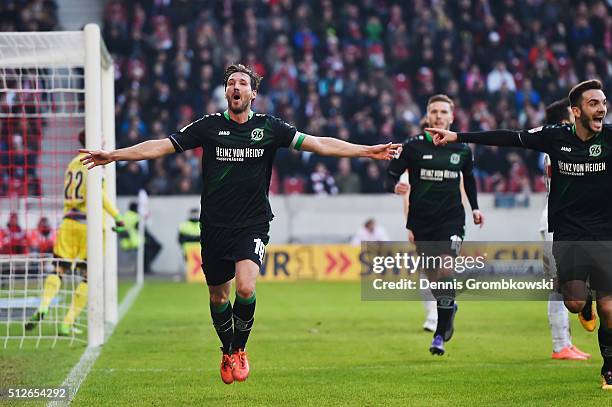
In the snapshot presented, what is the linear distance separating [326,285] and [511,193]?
5.50 metres

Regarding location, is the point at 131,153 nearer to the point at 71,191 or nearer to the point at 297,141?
the point at 297,141

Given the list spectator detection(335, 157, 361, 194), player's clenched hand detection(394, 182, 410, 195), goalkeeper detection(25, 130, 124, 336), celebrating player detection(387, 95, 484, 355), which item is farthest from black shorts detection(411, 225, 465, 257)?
spectator detection(335, 157, 361, 194)

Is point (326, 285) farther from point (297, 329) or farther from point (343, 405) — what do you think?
point (343, 405)

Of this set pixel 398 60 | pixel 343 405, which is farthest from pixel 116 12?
pixel 343 405

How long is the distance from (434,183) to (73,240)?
13.9ft

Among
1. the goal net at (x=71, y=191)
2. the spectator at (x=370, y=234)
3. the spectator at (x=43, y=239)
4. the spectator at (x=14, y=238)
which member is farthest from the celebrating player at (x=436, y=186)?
the spectator at (x=370, y=234)

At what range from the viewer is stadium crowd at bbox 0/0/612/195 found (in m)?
26.1

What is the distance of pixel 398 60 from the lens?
2923cm

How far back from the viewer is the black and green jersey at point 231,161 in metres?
8.41

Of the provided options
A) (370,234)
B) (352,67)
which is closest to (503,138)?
(370,234)

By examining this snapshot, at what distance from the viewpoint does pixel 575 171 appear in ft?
28.1

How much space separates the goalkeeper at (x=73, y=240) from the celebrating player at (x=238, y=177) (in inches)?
160

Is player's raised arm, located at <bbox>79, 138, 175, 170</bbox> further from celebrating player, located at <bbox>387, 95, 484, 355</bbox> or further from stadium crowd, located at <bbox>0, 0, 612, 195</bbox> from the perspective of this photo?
stadium crowd, located at <bbox>0, 0, 612, 195</bbox>

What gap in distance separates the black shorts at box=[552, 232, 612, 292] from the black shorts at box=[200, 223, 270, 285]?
2.35m
